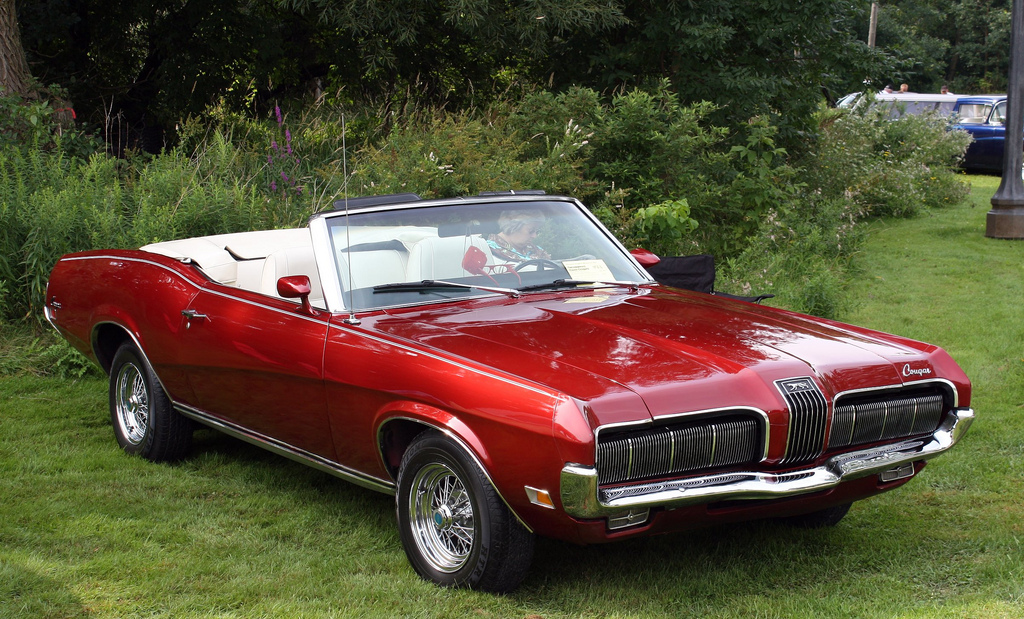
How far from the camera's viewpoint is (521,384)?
11.4 feet

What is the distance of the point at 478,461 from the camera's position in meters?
3.58

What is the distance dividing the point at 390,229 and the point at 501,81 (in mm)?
10243

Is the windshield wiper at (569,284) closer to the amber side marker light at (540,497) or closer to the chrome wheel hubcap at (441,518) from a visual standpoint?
the chrome wheel hubcap at (441,518)

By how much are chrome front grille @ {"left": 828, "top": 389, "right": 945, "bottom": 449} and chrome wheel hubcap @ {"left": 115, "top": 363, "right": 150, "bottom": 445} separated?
3.74m

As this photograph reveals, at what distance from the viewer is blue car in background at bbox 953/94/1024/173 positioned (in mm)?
25031

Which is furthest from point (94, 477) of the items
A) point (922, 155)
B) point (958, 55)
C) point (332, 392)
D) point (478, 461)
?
point (958, 55)

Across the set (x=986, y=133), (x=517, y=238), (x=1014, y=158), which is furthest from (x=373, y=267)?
(x=986, y=133)

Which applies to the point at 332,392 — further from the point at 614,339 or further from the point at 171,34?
the point at 171,34

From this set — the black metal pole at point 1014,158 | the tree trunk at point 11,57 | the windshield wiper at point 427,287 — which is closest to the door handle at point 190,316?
the windshield wiper at point 427,287

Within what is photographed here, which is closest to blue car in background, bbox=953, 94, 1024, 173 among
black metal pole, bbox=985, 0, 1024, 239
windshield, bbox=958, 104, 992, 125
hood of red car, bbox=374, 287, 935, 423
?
windshield, bbox=958, 104, 992, 125

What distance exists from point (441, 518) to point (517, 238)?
1.60 m

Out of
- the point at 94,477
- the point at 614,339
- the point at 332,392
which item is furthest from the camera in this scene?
the point at 94,477

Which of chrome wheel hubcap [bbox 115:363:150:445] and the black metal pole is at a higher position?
the black metal pole

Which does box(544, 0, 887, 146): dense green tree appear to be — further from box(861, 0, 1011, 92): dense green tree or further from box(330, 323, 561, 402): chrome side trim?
box(861, 0, 1011, 92): dense green tree
